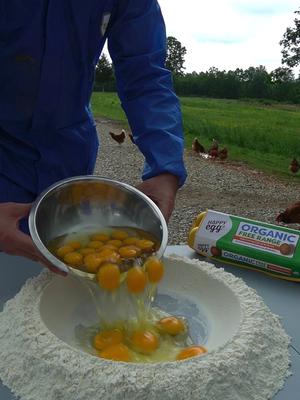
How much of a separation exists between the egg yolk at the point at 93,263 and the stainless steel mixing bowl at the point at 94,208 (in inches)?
5.4

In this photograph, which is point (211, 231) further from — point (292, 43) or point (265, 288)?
point (292, 43)

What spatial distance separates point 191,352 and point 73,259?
234mm

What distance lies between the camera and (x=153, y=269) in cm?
91

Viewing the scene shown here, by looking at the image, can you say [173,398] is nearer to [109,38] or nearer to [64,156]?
[64,156]

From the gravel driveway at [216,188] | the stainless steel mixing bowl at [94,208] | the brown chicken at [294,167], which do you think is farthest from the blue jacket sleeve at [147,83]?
the brown chicken at [294,167]

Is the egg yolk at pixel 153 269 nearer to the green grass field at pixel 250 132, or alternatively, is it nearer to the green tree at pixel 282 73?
the green grass field at pixel 250 132

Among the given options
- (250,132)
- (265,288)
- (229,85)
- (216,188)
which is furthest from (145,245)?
(229,85)

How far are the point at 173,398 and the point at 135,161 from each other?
17.7 feet

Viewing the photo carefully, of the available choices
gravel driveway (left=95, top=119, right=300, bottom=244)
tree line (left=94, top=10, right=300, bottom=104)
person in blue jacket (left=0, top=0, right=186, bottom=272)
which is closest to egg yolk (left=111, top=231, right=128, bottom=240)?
person in blue jacket (left=0, top=0, right=186, bottom=272)

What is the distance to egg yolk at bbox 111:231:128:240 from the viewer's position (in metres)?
1.02

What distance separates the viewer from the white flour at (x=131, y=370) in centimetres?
75

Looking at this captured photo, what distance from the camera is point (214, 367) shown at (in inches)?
30.7

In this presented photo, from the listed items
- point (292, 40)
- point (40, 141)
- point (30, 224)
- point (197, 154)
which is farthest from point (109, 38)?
point (292, 40)

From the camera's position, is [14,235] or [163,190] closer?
[14,235]
